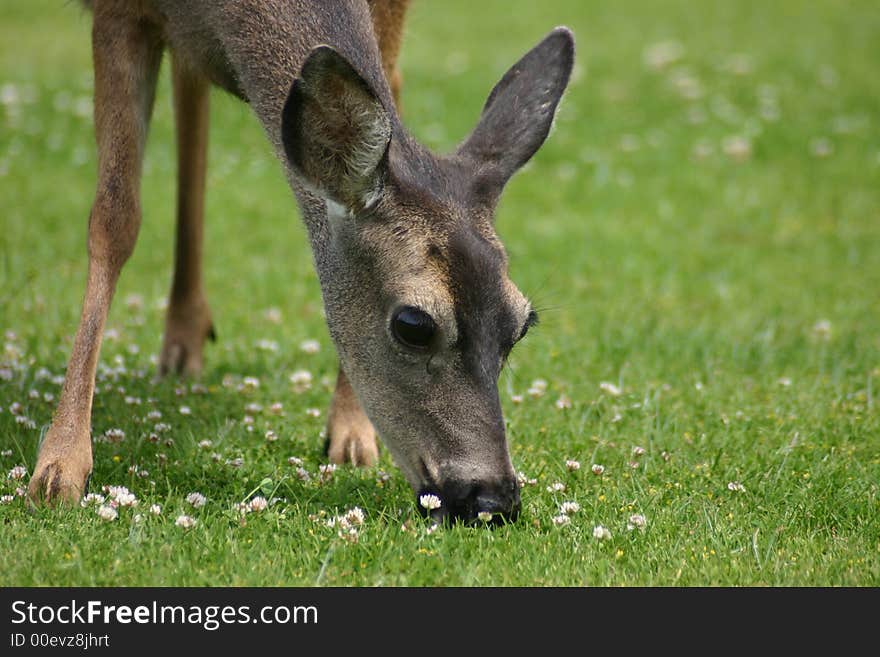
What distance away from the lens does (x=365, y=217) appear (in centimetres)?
460

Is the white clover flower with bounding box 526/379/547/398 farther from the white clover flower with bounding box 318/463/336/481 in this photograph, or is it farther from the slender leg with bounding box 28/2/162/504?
the slender leg with bounding box 28/2/162/504

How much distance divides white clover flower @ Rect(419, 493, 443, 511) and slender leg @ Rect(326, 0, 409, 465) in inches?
35.7

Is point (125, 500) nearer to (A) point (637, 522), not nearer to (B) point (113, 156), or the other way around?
(B) point (113, 156)

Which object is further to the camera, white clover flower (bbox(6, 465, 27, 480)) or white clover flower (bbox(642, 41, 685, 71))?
white clover flower (bbox(642, 41, 685, 71))

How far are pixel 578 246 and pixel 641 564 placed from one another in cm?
613

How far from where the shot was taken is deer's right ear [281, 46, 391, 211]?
4254mm

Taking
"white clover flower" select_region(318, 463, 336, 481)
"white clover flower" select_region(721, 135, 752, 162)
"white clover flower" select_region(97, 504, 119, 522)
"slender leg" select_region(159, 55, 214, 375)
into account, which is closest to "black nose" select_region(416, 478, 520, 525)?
"white clover flower" select_region(318, 463, 336, 481)

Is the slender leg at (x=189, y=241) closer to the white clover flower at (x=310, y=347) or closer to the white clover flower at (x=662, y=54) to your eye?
the white clover flower at (x=310, y=347)

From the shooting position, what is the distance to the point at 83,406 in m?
4.76

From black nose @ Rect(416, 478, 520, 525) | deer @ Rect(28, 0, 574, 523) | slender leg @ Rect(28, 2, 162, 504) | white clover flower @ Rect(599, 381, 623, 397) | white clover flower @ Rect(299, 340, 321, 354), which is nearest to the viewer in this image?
black nose @ Rect(416, 478, 520, 525)

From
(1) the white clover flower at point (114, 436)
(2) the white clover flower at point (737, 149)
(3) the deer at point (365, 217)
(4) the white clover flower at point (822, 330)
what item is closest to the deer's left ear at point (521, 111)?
(3) the deer at point (365, 217)

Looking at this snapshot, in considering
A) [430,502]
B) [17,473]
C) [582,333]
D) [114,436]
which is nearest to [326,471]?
[430,502]

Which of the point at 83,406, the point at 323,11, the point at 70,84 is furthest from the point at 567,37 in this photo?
the point at 70,84

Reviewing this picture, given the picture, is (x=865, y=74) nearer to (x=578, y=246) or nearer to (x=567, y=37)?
(x=578, y=246)
